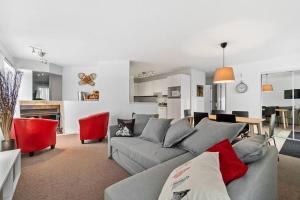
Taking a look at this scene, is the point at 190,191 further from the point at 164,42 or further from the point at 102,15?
the point at 164,42

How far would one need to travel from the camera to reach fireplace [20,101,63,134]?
14.8 feet

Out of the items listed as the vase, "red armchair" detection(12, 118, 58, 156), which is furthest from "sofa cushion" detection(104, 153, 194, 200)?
"red armchair" detection(12, 118, 58, 156)

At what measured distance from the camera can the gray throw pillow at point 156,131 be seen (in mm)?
2360

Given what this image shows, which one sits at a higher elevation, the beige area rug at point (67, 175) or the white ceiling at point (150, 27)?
the white ceiling at point (150, 27)

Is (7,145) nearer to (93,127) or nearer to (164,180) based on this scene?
(93,127)

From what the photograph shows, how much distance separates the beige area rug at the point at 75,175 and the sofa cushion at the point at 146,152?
40 centimetres

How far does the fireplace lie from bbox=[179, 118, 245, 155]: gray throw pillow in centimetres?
462

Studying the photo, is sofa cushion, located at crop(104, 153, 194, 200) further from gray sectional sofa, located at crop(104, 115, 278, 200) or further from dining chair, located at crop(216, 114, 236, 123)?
dining chair, located at crop(216, 114, 236, 123)

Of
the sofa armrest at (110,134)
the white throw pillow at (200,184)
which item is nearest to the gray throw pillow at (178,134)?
the white throw pillow at (200,184)

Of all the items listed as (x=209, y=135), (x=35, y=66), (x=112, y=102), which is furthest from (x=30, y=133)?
(x=209, y=135)

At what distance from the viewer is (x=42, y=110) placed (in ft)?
15.9

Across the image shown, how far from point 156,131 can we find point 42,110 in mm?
4310

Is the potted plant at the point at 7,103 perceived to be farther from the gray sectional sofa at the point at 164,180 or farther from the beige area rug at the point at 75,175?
the gray sectional sofa at the point at 164,180

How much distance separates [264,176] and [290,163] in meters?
2.45
